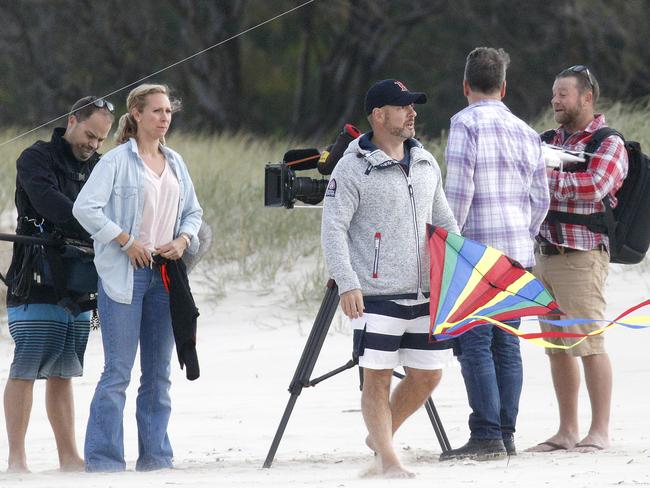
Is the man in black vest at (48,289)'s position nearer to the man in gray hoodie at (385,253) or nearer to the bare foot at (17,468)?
the bare foot at (17,468)

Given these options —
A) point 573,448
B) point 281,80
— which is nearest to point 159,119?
point 573,448

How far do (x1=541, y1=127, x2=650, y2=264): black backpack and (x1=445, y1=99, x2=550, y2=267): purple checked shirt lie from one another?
38cm

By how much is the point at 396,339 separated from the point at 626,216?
1492mm

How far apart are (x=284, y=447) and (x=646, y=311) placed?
3.81 metres

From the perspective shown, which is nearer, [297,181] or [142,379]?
[297,181]

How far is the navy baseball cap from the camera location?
5.14 meters

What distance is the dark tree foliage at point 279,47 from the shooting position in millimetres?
22312

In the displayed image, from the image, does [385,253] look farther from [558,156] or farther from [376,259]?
[558,156]

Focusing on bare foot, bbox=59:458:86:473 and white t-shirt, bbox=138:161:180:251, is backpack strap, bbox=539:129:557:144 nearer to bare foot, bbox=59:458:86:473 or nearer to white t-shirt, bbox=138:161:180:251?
white t-shirt, bbox=138:161:180:251

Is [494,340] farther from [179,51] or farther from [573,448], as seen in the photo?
[179,51]

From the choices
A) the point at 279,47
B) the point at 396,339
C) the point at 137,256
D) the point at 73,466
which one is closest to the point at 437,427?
the point at 396,339

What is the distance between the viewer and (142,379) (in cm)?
577

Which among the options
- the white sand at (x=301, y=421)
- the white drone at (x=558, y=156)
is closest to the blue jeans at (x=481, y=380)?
the white sand at (x=301, y=421)

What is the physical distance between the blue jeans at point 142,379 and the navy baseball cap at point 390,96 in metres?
1.19
